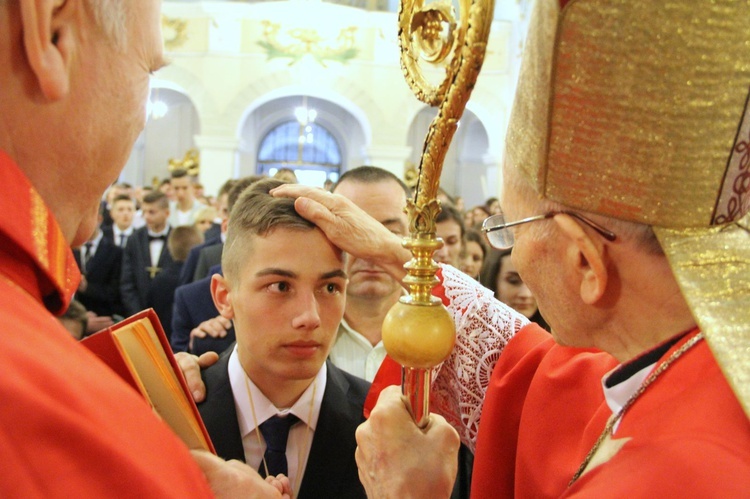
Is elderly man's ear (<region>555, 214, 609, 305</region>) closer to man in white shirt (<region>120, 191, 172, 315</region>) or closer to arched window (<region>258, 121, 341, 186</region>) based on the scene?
man in white shirt (<region>120, 191, 172, 315</region>)

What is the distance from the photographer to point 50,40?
2.87ft

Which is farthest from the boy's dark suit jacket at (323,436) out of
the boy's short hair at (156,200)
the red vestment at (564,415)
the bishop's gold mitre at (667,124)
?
the boy's short hair at (156,200)

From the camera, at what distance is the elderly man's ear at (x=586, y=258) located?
108cm

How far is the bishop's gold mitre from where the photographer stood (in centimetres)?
98

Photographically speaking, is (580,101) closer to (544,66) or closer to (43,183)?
(544,66)

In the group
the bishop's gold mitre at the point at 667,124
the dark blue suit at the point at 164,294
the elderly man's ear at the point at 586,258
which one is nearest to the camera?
the bishop's gold mitre at the point at 667,124

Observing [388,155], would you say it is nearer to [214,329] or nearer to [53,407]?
[214,329]

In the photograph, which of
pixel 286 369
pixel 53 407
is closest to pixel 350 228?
pixel 286 369

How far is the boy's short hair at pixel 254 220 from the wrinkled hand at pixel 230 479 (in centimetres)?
80

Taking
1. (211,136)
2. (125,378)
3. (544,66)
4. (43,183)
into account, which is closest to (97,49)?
(43,183)

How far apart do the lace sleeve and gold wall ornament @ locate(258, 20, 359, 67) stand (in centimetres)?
1277

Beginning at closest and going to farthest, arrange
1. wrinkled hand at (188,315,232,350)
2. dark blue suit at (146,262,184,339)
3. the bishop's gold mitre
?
the bishop's gold mitre, wrinkled hand at (188,315,232,350), dark blue suit at (146,262,184,339)

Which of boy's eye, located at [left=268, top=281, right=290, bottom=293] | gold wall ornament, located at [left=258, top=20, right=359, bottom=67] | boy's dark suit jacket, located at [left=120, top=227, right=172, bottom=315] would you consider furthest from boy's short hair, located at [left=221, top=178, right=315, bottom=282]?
gold wall ornament, located at [left=258, top=20, right=359, bottom=67]

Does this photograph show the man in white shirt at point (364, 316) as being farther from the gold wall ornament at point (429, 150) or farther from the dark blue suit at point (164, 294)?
the dark blue suit at point (164, 294)
